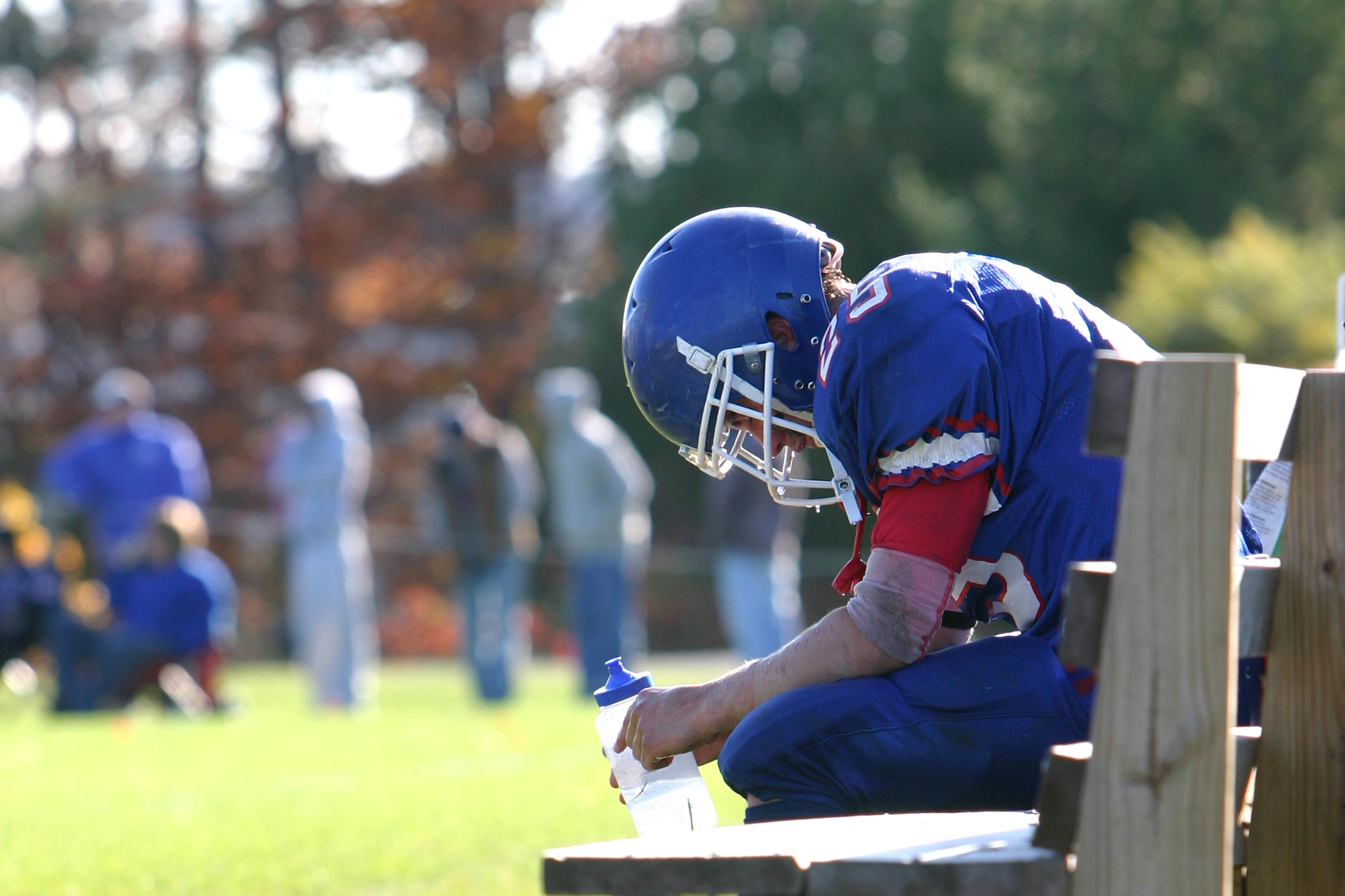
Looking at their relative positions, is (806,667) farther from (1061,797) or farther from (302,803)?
(302,803)

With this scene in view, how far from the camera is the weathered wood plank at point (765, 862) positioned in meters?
2.02

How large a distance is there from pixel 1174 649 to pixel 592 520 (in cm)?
1144

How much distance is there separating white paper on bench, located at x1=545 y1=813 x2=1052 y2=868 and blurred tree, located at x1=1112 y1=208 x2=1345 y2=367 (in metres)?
12.7

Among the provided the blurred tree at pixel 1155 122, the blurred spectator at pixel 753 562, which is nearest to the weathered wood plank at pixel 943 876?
the blurred spectator at pixel 753 562

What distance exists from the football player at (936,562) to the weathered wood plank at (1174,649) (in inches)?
20.4

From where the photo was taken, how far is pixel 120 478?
13.8 metres

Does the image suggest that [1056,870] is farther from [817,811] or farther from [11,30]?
[11,30]

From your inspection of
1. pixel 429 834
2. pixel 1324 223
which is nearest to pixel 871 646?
pixel 429 834

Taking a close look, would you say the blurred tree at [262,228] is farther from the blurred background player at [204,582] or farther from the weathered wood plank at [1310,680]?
the weathered wood plank at [1310,680]

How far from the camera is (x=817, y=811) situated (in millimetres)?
2637

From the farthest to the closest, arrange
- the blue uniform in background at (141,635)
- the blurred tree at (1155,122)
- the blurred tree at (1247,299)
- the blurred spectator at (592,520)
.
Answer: the blurred tree at (1155,122), the blurred tree at (1247,299), the blurred spectator at (592,520), the blue uniform in background at (141,635)

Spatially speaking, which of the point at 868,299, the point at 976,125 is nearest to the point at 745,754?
the point at 868,299

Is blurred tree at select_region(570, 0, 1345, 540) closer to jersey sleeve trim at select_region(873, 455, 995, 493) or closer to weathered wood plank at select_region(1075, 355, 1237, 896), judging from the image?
jersey sleeve trim at select_region(873, 455, 995, 493)

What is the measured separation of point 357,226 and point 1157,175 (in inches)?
476
